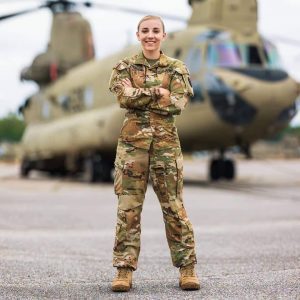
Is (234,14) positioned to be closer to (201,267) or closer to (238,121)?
(238,121)

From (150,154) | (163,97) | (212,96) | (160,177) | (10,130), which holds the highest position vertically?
(163,97)

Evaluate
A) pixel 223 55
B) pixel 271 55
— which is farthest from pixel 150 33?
pixel 271 55

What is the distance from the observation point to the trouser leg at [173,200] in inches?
157

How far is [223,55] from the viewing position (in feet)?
50.2

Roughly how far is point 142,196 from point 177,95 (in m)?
0.61

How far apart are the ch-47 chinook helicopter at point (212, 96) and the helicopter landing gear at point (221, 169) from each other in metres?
0.03

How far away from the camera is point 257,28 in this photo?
15922mm

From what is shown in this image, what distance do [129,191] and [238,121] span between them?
36.7 feet

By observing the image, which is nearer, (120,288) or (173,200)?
(120,288)

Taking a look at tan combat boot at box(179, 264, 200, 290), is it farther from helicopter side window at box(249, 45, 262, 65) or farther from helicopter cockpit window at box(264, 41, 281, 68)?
helicopter cockpit window at box(264, 41, 281, 68)

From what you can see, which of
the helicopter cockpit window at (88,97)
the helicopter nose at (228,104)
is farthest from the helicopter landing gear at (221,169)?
the helicopter cockpit window at (88,97)

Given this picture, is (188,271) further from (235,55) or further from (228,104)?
(235,55)

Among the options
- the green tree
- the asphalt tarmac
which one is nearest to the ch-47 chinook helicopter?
the asphalt tarmac

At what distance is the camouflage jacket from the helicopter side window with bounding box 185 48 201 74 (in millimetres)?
11367
